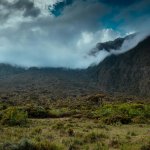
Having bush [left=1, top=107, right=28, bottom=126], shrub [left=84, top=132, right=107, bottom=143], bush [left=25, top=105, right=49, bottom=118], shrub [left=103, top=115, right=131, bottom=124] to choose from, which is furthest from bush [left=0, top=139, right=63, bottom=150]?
bush [left=25, top=105, right=49, bottom=118]

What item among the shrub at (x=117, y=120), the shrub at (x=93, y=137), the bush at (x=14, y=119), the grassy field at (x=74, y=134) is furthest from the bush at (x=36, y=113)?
the shrub at (x=93, y=137)

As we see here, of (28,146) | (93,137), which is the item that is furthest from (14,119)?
(28,146)

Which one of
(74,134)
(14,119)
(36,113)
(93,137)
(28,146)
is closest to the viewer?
(28,146)

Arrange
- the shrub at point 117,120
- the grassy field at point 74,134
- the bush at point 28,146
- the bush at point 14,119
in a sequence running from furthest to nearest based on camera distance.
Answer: the shrub at point 117,120 → the bush at point 14,119 → the grassy field at point 74,134 → the bush at point 28,146

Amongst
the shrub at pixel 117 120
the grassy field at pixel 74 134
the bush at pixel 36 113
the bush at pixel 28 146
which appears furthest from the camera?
the bush at pixel 36 113

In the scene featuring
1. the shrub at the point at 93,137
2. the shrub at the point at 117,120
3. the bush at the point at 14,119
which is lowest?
the shrub at the point at 117,120

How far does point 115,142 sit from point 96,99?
3107 inches

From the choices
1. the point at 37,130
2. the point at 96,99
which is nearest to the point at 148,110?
the point at 37,130

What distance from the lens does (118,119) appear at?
42250 millimetres

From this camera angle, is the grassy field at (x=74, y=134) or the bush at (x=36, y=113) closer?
the grassy field at (x=74, y=134)

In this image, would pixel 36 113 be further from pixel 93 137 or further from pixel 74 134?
pixel 93 137

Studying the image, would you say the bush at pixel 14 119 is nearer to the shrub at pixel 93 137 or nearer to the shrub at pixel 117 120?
the shrub at pixel 117 120

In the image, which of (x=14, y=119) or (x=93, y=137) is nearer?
(x=93, y=137)

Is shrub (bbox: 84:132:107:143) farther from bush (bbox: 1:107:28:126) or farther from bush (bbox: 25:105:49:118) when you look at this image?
bush (bbox: 25:105:49:118)
